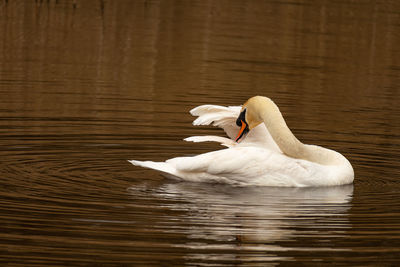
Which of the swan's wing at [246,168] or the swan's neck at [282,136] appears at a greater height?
the swan's neck at [282,136]

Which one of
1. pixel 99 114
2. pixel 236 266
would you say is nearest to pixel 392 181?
pixel 236 266

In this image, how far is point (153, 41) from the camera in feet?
77.8

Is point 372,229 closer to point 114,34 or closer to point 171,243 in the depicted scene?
point 171,243

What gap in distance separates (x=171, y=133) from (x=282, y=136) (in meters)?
2.75

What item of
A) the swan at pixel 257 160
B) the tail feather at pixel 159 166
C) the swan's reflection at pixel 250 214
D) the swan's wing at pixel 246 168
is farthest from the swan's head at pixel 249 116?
the tail feather at pixel 159 166

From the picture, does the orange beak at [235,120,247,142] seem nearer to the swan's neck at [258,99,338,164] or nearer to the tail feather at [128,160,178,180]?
the swan's neck at [258,99,338,164]

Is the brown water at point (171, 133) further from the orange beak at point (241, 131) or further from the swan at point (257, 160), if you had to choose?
the orange beak at point (241, 131)

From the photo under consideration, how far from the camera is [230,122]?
11.0 meters

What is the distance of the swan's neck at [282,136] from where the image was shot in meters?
10.5

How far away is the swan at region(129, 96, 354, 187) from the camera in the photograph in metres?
10.2

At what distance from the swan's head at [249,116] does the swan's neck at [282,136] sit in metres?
0.05

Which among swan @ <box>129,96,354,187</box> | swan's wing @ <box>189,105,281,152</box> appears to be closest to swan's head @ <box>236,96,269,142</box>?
swan @ <box>129,96,354,187</box>

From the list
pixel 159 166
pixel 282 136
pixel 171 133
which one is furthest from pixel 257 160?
pixel 171 133

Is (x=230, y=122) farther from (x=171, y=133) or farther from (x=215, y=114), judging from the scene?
(x=171, y=133)
